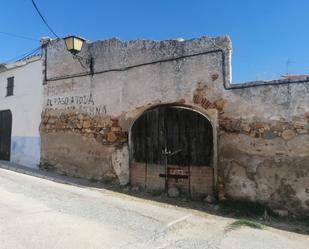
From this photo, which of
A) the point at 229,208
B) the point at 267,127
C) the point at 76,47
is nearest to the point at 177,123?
the point at 267,127

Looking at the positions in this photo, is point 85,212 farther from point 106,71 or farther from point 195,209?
point 106,71

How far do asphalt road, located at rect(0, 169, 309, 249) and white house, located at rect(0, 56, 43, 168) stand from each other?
4.20m

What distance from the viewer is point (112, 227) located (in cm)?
548

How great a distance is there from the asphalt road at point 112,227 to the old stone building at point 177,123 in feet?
3.55

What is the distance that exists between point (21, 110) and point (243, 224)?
9.02 metres

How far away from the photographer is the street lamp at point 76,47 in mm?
9328

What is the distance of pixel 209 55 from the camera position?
25.2 feet

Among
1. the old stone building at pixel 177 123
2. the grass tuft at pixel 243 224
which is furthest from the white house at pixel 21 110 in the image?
the grass tuft at pixel 243 224

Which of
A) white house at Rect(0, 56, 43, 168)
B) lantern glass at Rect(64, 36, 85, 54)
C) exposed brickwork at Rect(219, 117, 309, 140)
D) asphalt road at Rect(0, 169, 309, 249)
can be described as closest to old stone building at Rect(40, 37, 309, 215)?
exposed brickwork at Rect(219, 117, 309, 140)

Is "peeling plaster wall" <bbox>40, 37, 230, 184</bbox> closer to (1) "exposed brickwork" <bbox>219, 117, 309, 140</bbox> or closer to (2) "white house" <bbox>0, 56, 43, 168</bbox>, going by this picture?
(1) "exposed brickwork" <bbox>219, 117, 309, 140</bbox>

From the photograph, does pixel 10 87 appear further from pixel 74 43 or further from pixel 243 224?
pixel 243 224

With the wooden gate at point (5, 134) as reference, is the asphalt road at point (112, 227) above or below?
below

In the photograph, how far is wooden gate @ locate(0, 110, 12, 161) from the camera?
12906mm

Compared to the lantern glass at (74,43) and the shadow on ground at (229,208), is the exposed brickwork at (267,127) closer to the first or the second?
the shadow on ground at (229,208)
